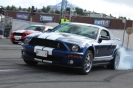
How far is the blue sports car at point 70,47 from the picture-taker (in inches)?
319

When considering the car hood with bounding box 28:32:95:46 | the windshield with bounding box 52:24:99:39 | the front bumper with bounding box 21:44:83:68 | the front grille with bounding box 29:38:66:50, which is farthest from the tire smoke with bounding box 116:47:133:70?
the front grille with bounding box 29:38:66:50

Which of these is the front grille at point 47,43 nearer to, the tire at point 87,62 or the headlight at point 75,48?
the headlight at point 75,48

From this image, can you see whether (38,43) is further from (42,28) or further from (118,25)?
(118,25)

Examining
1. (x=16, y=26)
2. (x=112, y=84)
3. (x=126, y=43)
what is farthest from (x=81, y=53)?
(x=16, y=26)

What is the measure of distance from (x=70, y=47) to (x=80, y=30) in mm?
1431

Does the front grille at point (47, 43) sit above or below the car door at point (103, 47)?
above

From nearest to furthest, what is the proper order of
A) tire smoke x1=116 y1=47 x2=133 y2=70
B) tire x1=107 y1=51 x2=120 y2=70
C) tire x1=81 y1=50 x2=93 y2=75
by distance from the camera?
tire x1=81 y1=50 x2=93 y2=75 < tire x1=107 y1=51 x2=120 y2=70 < tire smoke x1=116 y1=47 x2=133 y2=70

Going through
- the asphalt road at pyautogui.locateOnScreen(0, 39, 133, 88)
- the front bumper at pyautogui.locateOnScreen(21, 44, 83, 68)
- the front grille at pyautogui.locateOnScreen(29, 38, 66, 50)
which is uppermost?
the front grille at pyautogui.locateOnScreen(29, 38, 66, 50)

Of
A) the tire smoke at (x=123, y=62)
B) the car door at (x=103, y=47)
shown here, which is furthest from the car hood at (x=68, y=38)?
the tire smoke at (x=123, y=62)

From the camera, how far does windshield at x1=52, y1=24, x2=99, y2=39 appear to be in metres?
9.30

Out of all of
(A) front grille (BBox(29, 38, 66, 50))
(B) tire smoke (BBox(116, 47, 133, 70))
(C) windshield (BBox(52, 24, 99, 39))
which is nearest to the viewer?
(A) front grille (BBox(29, 38, 66, 50))

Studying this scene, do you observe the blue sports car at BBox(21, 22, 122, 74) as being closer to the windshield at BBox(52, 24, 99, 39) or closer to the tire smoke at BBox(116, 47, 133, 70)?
the windshield at BBox(52, 24, 99, 39)

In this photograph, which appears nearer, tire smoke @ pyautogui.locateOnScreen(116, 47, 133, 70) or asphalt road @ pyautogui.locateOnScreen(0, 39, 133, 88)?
asphalt road @ pyautogui.locateOnScreen(0, 39, 133, 88)

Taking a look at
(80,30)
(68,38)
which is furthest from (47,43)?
(80,30)
